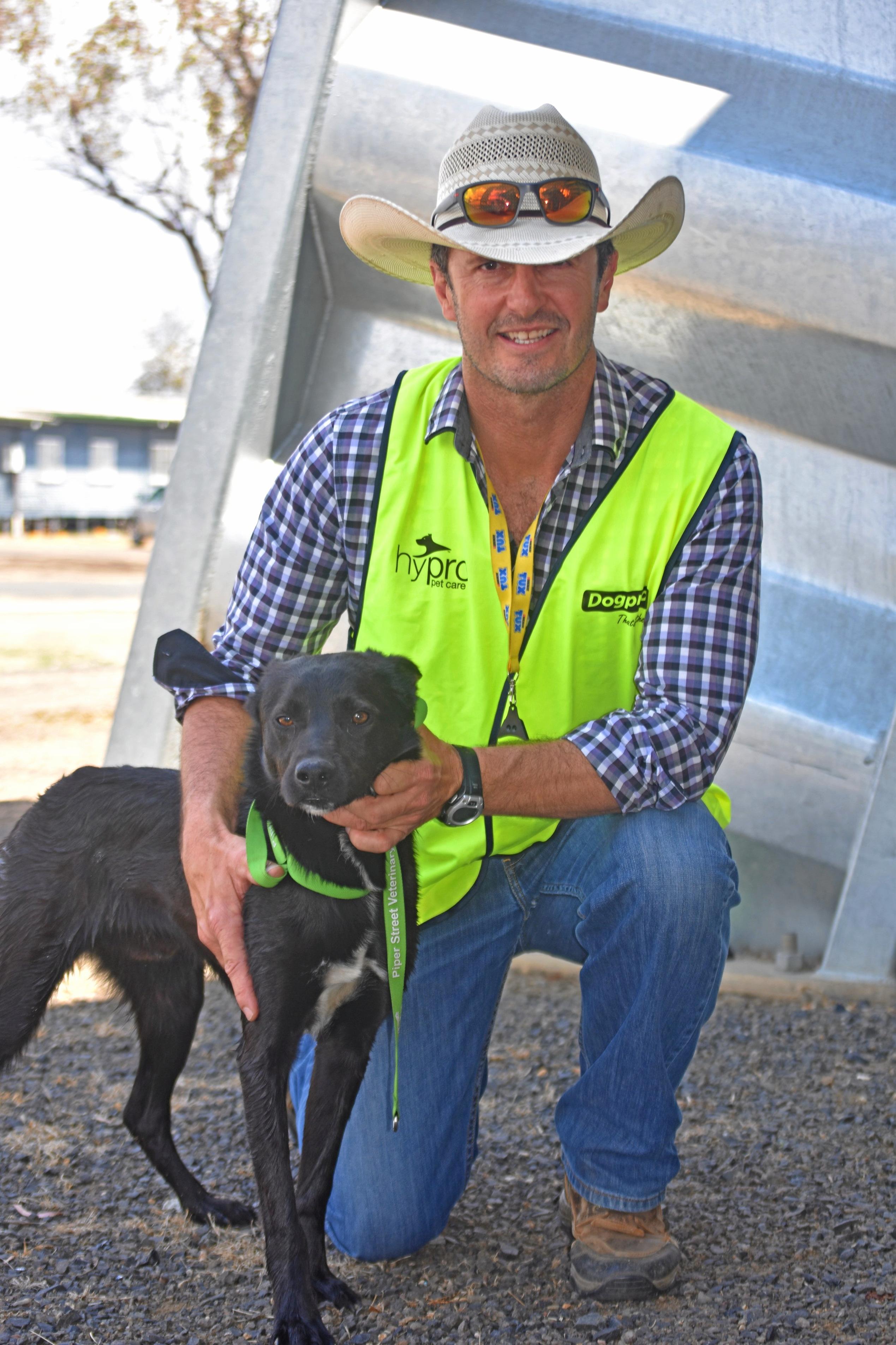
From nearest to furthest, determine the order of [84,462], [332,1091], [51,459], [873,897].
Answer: [332,1091], [873,897], [51,459], [84,462]

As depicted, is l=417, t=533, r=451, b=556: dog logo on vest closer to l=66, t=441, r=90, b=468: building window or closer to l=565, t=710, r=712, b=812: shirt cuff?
l=565, t=710, r=712, b=812: shirt cuff

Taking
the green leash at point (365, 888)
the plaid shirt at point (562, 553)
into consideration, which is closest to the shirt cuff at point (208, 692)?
the plaid shirt at point (562, 553)

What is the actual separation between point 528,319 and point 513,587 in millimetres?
542

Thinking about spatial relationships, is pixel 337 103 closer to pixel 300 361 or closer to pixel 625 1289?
pixel 300 361

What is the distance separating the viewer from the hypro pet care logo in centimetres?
256

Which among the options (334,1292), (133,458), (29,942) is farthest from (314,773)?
(133,458)

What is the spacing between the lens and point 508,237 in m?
2.51

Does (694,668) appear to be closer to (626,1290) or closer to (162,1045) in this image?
(626,1290)

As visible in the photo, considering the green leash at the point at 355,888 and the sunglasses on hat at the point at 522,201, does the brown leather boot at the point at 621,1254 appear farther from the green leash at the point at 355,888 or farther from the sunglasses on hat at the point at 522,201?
the sunglasses on hat at the point at 522,201

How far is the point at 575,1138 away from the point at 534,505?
1274 millimetres

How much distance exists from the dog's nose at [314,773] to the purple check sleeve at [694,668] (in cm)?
48

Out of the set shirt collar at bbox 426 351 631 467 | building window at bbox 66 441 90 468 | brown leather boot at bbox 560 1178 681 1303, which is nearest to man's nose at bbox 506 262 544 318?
shirt collar at bbox 426 351 631 467

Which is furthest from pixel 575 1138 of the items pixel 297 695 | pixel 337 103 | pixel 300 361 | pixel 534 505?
pixel 337 103

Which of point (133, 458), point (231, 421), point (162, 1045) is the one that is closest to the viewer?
point (162, 1045)
